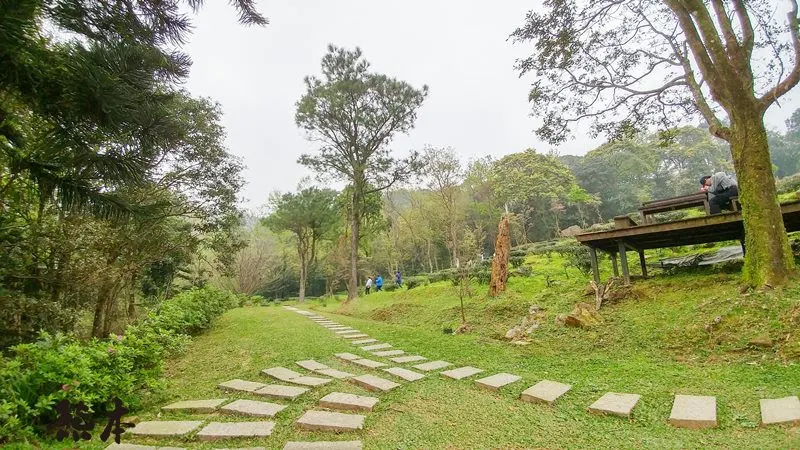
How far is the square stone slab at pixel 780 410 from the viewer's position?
2.32m

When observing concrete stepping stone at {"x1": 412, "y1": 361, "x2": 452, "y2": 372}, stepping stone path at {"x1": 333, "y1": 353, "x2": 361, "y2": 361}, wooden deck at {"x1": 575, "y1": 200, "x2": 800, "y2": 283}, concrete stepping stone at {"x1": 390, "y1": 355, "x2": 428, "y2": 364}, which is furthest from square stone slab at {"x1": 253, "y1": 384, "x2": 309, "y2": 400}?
wooden deck at {"x1": 575, "y1": 200, "x2": 800, "y2": 283}

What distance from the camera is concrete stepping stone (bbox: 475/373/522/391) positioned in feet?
10.8

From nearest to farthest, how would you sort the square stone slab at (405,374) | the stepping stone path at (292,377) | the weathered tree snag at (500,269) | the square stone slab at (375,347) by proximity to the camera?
the stepping stone path at (292,377), the square stone slab at (405,374), the square stone slab at (375,347), the weathered tree snag at (500,269)

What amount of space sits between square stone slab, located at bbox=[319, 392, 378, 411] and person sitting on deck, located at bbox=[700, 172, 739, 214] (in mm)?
7333

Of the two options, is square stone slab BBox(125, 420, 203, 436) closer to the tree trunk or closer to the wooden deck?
the tree trunk

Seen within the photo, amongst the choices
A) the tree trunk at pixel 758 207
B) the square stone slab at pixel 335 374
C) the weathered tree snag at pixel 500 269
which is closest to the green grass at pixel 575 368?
the square stone slab at pixel 335 374

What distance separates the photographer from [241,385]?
11.2 ft

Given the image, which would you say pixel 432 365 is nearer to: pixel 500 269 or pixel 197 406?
pixel 197 406

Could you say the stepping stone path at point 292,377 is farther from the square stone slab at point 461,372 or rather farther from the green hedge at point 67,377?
the square stone slab at point 461,372

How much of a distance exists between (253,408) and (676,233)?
7315 mm

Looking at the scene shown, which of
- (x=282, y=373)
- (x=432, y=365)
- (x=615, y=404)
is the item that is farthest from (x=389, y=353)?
(x=615, y=404)

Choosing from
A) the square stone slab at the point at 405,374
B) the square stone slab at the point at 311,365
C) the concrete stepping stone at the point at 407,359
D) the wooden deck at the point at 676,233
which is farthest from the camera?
the wooden deck at the point at 676,233

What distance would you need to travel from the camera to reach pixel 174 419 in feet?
8.87

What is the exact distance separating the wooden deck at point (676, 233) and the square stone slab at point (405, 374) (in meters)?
4.71
